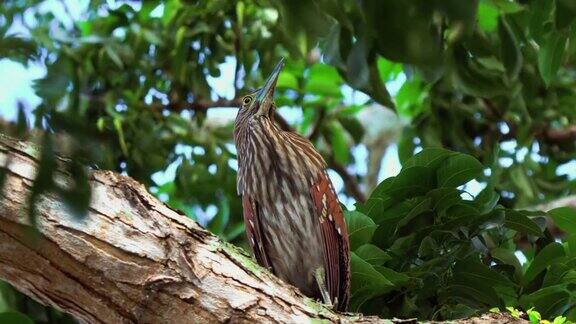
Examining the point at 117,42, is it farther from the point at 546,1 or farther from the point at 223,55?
the point at 546,1

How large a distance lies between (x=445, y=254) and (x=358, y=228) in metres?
0.31

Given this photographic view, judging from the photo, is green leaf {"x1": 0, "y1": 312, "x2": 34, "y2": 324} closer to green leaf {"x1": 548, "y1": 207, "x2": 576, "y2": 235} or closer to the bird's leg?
the bird's leg

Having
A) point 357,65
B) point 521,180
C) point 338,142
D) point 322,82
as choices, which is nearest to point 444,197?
point 357,65

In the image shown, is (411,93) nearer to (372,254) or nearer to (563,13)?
(372,254)

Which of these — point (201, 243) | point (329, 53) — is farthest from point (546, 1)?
point (201, 243)

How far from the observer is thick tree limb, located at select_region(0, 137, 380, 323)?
7.47 feet

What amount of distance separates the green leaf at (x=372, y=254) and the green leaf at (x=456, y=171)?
0.28 meters

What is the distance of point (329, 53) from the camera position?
8.18 feet

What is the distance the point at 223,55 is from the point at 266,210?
1.45m

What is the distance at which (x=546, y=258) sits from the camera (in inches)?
116

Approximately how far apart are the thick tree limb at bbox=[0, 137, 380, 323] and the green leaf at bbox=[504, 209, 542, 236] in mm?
804

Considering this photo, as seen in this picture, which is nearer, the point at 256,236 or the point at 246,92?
the point at 256,236

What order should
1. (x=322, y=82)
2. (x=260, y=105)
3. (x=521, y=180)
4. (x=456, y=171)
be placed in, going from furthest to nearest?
(x=322, y=82) → (x=521, y=180) → (x=260, y=105) → (x=456, y=171)

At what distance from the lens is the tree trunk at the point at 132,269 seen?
2.28 m
